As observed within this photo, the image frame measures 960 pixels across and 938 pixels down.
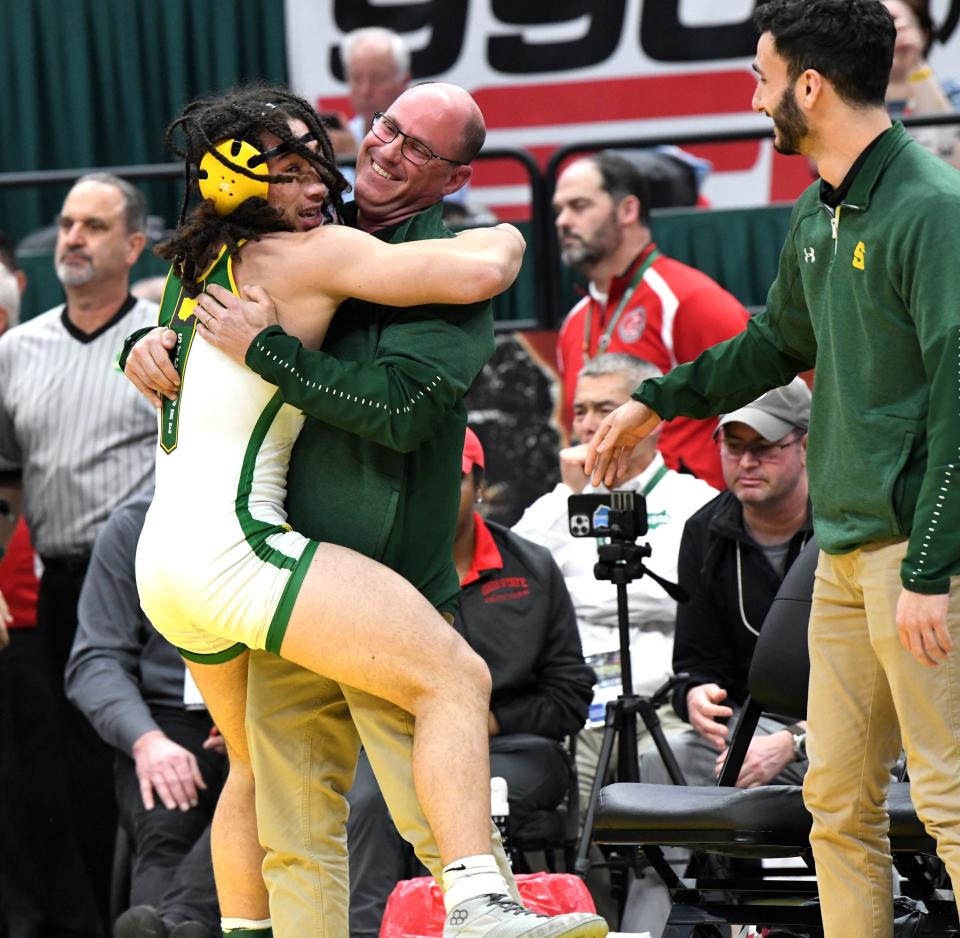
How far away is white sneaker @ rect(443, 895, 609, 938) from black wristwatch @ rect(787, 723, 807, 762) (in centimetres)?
153

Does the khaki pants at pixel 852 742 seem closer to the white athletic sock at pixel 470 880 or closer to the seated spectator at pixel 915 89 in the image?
the white athletic sock at pixel 470 880

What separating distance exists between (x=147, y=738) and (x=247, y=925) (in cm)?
159

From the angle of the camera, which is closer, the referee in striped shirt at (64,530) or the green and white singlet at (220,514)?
the green and white singlet at (220,514)

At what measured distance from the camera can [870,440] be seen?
122 inches

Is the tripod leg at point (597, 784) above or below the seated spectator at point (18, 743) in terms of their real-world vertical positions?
above

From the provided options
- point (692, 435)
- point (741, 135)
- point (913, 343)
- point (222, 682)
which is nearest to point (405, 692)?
point (222, 682)

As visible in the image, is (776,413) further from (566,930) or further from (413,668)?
(566,930)

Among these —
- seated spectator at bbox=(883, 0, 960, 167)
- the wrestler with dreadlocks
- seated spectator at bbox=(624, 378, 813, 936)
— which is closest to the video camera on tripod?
seated spectator at bbox=(624, 378, 813, 936)

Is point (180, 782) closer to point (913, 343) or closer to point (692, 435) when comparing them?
point (692, 435)

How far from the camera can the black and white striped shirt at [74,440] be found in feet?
18.9

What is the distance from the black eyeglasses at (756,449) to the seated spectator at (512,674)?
0.62 metres

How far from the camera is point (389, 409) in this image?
10.2 feet

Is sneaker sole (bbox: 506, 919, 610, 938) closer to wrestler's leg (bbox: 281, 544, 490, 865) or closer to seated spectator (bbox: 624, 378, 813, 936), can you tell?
wrestler's leg (bbox: 281, 544, 490, 865)

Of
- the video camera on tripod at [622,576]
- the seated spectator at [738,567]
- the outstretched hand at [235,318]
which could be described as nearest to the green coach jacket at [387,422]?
the outstretched hand at [235,318]
